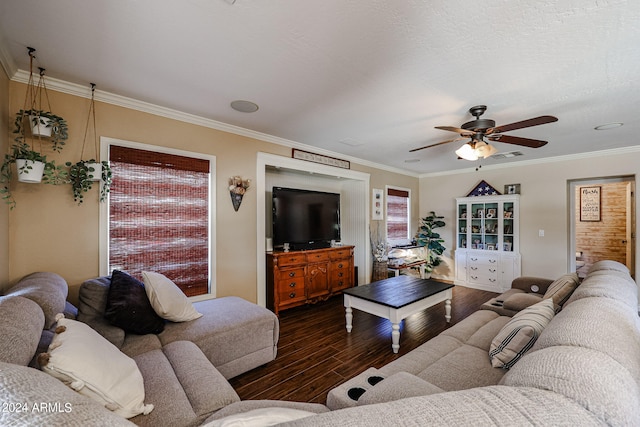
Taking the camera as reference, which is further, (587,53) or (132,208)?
(132,208)

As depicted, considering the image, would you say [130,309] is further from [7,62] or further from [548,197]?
[548,197]

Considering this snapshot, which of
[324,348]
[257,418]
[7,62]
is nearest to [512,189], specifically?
[324,348]

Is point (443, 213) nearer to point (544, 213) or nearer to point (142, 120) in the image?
point (544, 213)

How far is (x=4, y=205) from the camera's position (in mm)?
1897

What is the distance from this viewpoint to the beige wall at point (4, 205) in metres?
1.82

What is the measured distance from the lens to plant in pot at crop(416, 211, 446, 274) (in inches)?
221

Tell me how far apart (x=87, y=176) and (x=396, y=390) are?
2.76 m

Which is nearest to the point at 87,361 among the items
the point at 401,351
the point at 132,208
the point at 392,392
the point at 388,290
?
the point at 392,392

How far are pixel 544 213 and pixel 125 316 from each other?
20.0ft

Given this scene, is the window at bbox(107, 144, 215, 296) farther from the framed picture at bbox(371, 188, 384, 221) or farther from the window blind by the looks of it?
the window blind

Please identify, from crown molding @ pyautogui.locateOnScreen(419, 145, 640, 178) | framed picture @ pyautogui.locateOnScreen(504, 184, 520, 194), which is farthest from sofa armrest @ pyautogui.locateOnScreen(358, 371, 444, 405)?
crown molding @ pyautogui.locateOnScreen(419, 145, 640, 178)

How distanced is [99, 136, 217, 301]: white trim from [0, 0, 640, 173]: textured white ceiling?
45 centimetres

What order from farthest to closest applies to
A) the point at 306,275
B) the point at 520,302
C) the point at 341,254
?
the point at 341,254
the point at 306,275
the point at 520,302

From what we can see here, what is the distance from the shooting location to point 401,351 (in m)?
2.63
